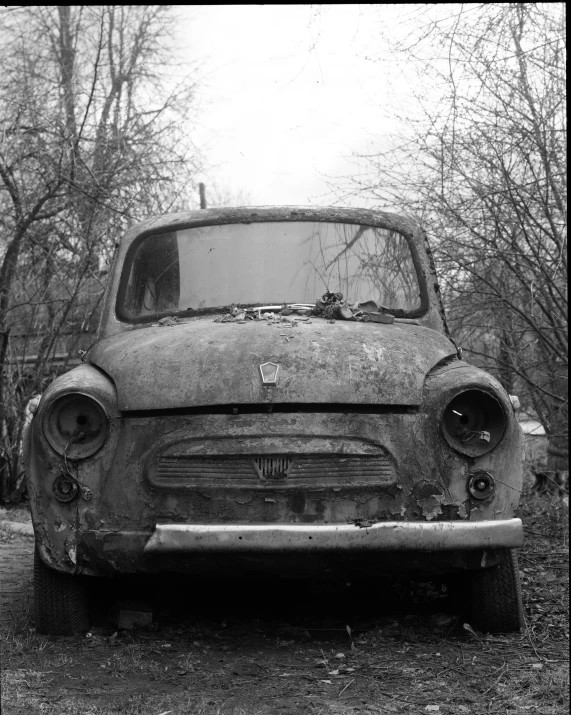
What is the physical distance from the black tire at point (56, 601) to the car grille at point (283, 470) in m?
0.66

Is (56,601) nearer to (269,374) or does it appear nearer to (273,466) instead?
(273,466)

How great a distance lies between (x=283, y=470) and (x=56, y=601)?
114cm

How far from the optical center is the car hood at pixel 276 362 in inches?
137

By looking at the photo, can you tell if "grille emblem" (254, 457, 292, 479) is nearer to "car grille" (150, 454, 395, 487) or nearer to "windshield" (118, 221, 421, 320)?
"car grille" (150, 454, 395, 487)

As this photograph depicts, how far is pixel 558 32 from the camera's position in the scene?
5797 mm

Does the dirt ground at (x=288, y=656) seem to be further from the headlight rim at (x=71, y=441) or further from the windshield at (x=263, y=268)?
the windshield at (x=263, y=268)

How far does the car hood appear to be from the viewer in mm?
3471

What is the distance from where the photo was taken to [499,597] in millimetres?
3695

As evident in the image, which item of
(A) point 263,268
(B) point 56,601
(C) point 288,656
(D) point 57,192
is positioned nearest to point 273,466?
(C) point 288,656

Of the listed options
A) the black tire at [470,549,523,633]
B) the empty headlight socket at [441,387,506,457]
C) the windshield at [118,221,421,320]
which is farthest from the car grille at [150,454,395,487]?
the windshield at [118,221,421,320]

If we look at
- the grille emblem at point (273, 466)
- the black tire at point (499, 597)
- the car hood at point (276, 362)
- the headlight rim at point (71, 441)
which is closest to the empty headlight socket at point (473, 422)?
the car hood at point (276, 362)

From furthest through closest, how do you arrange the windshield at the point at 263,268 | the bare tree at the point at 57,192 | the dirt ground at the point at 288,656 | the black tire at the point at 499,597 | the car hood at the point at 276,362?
1. the bare tree at the point at 57,192
2. the windshield at the point at 263,268
3. the black tire at the point at 499,597
4. the car hood at the point at 276,362
5. the dirt ground at the point at 288,656

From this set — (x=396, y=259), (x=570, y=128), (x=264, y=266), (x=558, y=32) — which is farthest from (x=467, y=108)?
(x=570, y=128)

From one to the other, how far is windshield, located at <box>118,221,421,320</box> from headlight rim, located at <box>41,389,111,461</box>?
3.54ft
